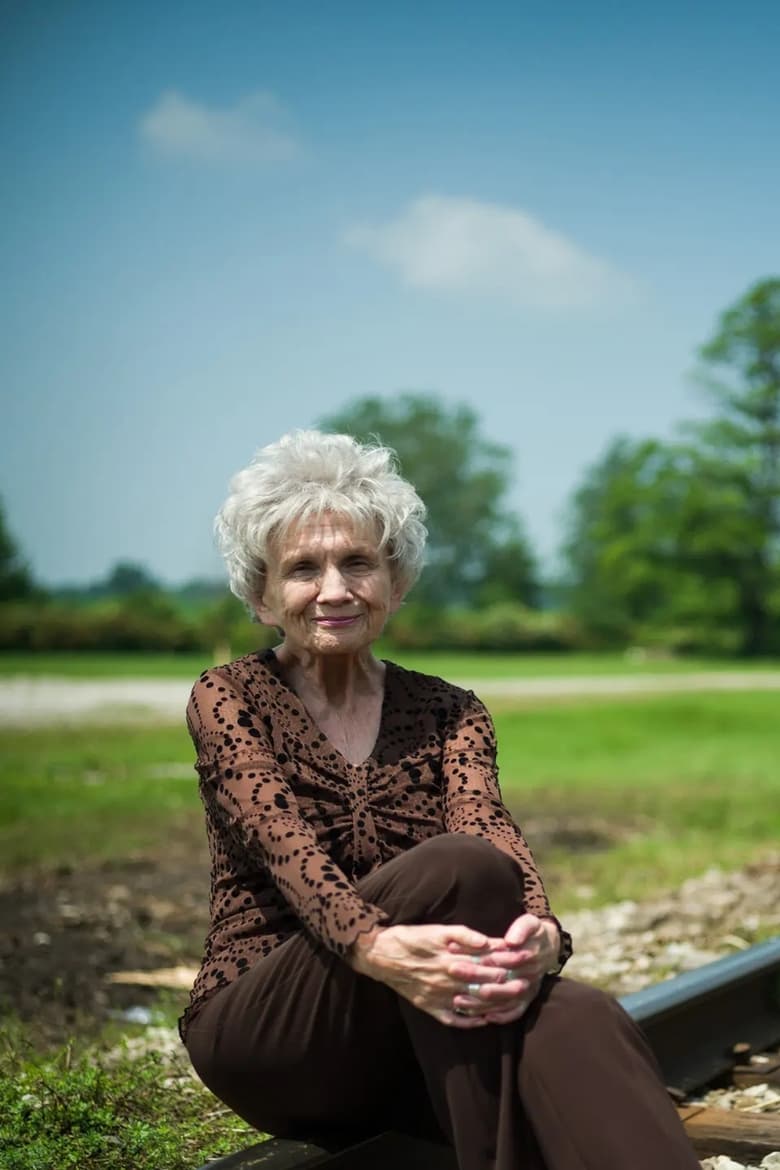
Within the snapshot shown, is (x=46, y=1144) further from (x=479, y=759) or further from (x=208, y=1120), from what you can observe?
(x=479, y=759)

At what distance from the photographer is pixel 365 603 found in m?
2.66

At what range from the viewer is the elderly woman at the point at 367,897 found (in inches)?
83.4

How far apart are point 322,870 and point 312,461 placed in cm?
76

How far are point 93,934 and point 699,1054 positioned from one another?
351 centimetres

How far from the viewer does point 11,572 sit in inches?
867

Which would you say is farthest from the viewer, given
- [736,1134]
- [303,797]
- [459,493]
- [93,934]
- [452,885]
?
[459,493]

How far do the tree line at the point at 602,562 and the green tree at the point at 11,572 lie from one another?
1964 mm

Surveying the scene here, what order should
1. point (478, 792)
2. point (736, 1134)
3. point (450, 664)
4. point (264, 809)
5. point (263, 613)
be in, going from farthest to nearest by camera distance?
point (450, 664), point (736, 1134), point (263, 613), point (478, 792), point (264, 809)

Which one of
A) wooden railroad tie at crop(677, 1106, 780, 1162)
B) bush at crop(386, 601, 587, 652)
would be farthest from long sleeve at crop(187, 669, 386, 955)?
bush at crop(386, 601, 587, 652)

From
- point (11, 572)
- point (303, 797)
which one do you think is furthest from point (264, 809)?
point (11, 572)

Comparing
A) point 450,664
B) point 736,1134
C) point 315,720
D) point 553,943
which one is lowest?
point 450,664

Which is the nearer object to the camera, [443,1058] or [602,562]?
[443,1058]

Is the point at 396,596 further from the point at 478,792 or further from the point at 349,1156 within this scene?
the point at 349,1156

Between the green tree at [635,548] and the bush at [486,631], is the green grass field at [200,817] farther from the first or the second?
the green tree at [635,548]
